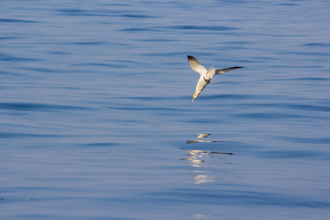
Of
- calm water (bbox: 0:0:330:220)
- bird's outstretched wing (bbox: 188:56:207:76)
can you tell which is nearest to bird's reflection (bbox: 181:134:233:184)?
calm water (bbox: 0:0:330:220)

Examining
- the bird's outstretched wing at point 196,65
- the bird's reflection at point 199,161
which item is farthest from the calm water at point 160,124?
the bird's outstretched wing at point 196,65

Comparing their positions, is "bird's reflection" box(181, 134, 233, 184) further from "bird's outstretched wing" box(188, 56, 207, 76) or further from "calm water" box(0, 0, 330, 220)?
"bird's outstretched wing" box(188, 56, 207, 76)

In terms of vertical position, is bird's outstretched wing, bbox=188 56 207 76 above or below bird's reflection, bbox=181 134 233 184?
above

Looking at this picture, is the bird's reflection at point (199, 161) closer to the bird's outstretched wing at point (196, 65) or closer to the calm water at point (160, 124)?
the calm water at point (160, 124)

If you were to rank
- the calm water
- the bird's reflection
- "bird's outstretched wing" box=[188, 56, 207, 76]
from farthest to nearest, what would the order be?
1. "bird's outstretched wing" box=[188, 56, 207, 76]
2. the bird's reflection
3. the calm water

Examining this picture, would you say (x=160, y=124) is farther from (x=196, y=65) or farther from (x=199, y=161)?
(x=196, y=65)

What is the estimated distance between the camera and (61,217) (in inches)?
182

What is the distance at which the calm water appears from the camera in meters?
5.28

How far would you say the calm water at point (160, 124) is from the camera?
528 cm

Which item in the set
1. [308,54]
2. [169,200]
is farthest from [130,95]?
[308,54]

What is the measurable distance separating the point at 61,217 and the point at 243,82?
9.61m

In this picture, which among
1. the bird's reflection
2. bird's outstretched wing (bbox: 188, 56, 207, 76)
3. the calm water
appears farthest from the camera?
bird's outstretched wing (bbox: 188, 56, 207, 76)

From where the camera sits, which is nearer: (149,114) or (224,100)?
(149,114)

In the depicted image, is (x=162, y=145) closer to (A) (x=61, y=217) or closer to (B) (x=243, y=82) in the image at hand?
(A) (x=61, y=217)
